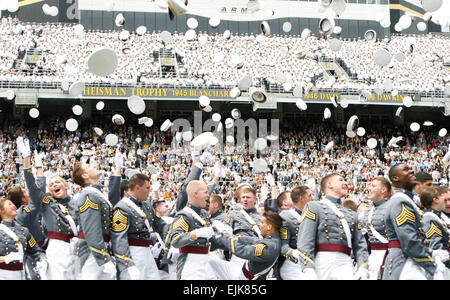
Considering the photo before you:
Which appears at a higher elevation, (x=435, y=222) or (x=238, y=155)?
(x=238, y=155)

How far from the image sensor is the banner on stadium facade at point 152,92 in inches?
1109

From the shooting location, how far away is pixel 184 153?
25141mm

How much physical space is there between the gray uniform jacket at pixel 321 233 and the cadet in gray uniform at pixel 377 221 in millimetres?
659

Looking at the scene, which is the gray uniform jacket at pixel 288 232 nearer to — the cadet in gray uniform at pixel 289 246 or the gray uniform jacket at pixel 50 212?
the cadet in gray uniform at pixel 289 246

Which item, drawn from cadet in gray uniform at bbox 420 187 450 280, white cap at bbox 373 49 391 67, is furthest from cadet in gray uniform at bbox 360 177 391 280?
white cap at bbox 373 49 391 67

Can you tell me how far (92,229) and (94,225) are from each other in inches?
1.7

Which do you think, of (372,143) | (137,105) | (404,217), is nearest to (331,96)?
(372,143)

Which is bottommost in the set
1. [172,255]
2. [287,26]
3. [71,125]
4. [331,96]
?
[172,255]

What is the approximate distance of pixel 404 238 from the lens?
201 inches

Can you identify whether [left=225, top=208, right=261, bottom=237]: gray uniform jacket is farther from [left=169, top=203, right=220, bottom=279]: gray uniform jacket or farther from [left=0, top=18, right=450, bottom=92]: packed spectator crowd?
[left=0, top=18, right=450, bottom=92]: packed spectator crowd

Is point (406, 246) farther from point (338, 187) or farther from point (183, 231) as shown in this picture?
point (183, 231)

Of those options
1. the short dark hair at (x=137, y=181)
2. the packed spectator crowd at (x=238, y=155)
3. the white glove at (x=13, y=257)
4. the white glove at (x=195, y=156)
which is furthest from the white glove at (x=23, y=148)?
the packed spectator crowd at (x=238, y=155)

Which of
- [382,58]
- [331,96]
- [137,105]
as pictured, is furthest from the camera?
[331,96]

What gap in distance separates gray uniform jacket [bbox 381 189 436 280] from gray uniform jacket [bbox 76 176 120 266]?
2757 mm
